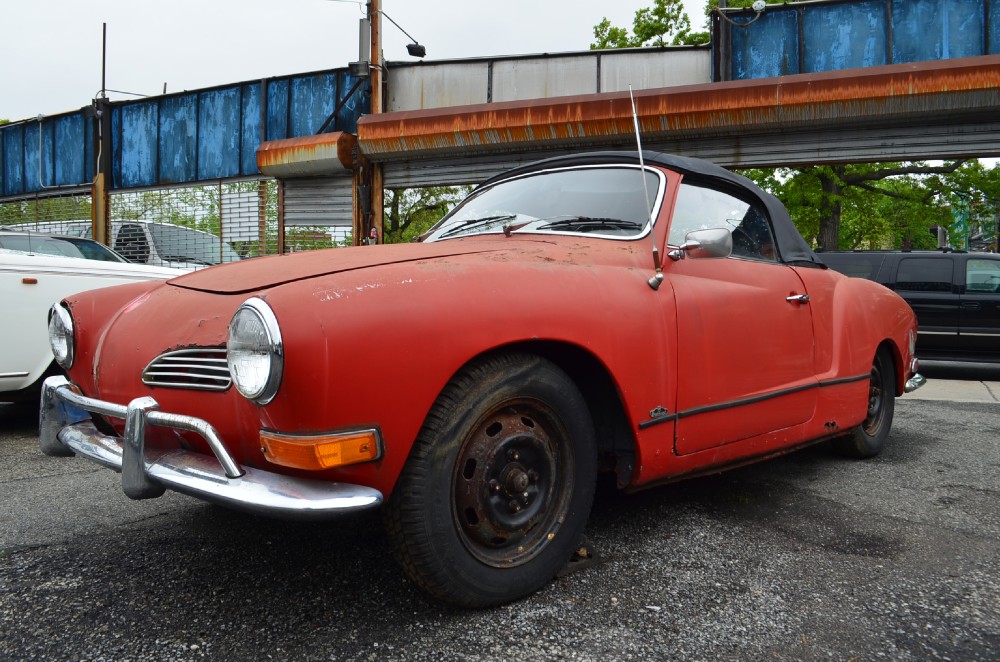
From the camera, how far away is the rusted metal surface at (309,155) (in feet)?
40.2

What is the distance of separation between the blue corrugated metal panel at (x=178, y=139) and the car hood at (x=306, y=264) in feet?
43.9

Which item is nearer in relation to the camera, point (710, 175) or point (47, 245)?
point (710, 175)

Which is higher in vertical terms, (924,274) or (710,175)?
(710,175)

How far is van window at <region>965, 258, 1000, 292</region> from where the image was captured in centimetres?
897

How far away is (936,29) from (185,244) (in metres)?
11.9

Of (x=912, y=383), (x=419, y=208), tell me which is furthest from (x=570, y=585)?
(x=419, y=208)

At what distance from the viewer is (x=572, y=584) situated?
2.25 meters

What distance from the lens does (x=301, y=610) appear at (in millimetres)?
2057

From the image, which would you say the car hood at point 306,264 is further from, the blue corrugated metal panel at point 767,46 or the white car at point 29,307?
the blue corrugated metal panel at point 767,46

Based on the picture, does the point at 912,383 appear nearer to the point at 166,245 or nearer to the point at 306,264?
the point at 306,264


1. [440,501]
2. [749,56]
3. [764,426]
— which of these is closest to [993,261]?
[749,56]

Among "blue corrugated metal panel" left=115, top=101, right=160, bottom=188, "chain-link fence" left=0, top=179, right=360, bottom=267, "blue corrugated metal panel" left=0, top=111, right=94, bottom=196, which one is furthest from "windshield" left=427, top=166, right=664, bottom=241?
"blue corrugated metal panel" left=0, top=111, right=94, bottom=196

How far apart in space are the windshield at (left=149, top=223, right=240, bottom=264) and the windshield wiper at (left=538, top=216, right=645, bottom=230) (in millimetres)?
9674

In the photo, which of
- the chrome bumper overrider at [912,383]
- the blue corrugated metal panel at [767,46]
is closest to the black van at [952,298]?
the blue corrugated metal panel at [767,46]
